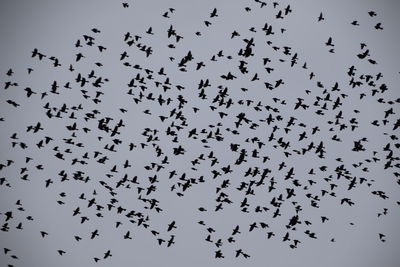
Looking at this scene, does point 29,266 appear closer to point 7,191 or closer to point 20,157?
point 7,191

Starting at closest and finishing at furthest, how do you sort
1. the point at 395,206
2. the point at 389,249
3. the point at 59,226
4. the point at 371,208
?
the point at 389,249, the point at 395,206, the point at 371,208, the point at 59,226

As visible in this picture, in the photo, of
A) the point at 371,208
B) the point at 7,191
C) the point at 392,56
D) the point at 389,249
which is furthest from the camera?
the point at 392,56

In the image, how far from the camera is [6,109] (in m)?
198

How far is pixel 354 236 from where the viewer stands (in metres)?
142

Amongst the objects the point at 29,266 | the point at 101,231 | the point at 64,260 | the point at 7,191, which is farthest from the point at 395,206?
the point at 7,191

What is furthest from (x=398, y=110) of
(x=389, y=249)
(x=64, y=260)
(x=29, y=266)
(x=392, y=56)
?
(x=29, y=266)

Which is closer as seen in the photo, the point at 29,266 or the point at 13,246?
the point at 29,266

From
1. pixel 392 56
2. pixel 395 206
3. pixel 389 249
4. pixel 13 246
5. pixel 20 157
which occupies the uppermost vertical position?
pixel 392 56

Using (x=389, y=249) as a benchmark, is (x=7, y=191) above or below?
below

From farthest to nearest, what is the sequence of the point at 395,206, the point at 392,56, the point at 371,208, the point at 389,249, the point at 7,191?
1. the point at 392,56
2. the point at 7,191
3. the point at 371,208
4. the point at 395,206
5. the point at 389,249

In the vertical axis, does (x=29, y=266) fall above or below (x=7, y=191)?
below

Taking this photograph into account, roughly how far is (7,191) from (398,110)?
11479 centimetres

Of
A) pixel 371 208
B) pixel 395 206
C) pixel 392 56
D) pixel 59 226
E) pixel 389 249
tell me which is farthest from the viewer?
pixel 392 56

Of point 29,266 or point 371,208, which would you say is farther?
point 371,208
